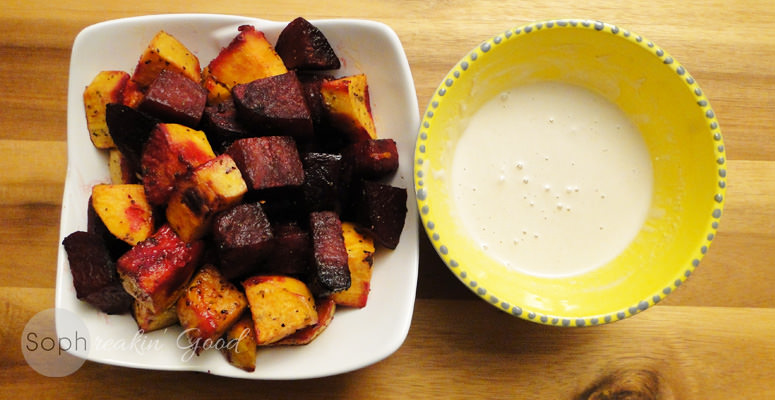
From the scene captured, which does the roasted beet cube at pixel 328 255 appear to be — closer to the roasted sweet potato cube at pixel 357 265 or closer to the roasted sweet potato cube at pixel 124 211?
the roasted sweet potato cube at pixel 357 265

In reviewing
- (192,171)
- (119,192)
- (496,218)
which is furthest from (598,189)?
(119,192)

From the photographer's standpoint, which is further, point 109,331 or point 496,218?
point 496,218

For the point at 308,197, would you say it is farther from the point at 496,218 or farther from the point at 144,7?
the point at 144,7

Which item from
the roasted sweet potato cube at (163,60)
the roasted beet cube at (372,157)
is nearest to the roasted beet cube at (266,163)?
the roasted beet cube at (372,157)

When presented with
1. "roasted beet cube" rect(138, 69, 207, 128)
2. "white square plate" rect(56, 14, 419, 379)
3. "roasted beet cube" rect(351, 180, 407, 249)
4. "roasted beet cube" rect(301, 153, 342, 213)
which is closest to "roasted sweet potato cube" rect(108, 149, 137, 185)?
"white square plate" rect(56, 14, 419, 379)

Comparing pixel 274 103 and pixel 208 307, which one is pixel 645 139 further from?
pixel 208 307

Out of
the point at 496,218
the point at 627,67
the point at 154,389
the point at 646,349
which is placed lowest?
the point at 154,389
